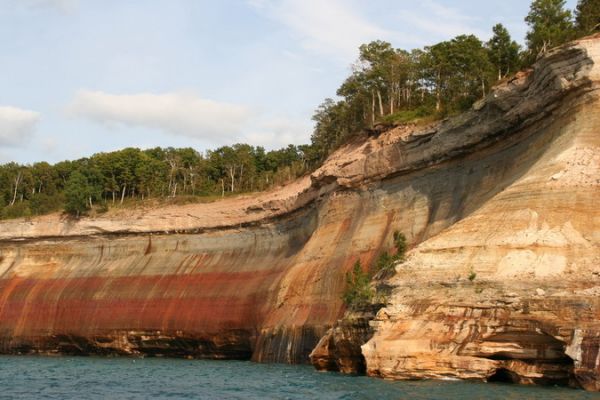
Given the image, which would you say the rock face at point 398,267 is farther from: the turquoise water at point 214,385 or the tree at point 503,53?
the tree at point 503,53

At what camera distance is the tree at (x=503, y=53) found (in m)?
55.4

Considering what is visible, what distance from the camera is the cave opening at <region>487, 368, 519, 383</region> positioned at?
26564 mm

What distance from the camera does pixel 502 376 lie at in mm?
27156

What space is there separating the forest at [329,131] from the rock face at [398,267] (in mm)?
4939

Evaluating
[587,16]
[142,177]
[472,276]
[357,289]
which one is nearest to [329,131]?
[142,177]

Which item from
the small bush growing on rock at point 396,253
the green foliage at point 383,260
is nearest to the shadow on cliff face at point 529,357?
the green foliage at point 383,260

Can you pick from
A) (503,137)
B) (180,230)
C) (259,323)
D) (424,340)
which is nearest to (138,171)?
(180,230)

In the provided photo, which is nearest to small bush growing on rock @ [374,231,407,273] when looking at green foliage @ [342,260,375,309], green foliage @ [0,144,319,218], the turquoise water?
green foliage @ [342,260,375,309]

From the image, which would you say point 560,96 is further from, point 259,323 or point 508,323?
point 259,323

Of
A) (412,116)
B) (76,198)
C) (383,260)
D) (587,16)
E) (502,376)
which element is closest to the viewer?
(502,376)

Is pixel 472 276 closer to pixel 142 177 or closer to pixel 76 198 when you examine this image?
pixel 76 198

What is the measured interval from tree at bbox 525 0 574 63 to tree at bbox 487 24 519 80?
5.62ft

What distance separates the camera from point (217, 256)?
6212cm

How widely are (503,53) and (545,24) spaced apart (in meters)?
3.49
